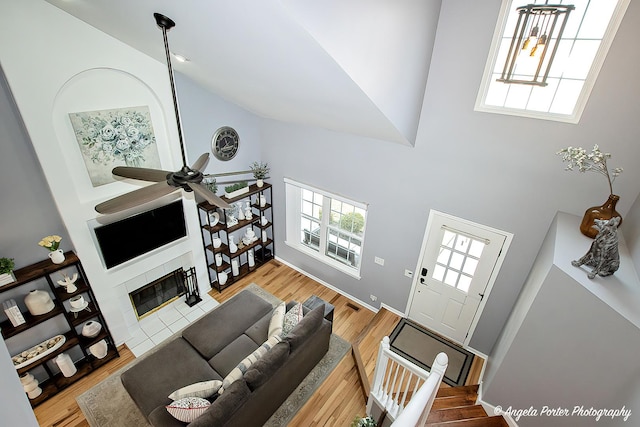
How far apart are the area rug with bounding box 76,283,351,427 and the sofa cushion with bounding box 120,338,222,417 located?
461 mm

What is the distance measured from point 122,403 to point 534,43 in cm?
561

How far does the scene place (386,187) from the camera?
4.23 metres

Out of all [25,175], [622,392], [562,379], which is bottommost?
[562,379]

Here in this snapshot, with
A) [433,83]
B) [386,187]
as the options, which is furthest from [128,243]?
[433,83]

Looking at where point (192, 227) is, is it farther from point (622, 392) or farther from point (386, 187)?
point (622, 392)

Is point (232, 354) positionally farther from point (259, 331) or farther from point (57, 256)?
point (57, 256)

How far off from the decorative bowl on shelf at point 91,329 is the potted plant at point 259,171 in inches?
118

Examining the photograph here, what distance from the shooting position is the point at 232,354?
3.76 meters

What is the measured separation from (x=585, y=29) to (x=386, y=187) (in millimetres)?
2406

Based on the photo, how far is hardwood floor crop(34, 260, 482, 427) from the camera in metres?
3.57

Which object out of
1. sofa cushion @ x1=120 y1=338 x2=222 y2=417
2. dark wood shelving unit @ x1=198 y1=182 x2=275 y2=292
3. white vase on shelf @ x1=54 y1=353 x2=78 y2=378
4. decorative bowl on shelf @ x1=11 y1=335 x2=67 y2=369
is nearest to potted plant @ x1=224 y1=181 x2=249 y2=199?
dark wood shelving unit @ x1=198 y1=182 x2=275 y2=292

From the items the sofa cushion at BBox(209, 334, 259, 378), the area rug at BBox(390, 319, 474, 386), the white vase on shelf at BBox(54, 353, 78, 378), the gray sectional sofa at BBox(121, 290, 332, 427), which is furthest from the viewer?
the area rug at BBox(390, 319, 474, 386)

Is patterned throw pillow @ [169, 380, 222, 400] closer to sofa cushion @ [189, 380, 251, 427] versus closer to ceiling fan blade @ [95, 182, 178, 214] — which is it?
sofa cushion @ [189, 380, 251, 427]

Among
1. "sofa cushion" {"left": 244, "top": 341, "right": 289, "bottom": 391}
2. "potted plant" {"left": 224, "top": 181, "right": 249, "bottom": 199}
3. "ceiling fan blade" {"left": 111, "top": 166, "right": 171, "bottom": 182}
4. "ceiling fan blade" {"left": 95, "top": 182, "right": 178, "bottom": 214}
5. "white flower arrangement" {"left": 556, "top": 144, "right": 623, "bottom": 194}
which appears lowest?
"sofa cushion" {"left": 244, "top": 341, "right": 289, "bottom": 391}
